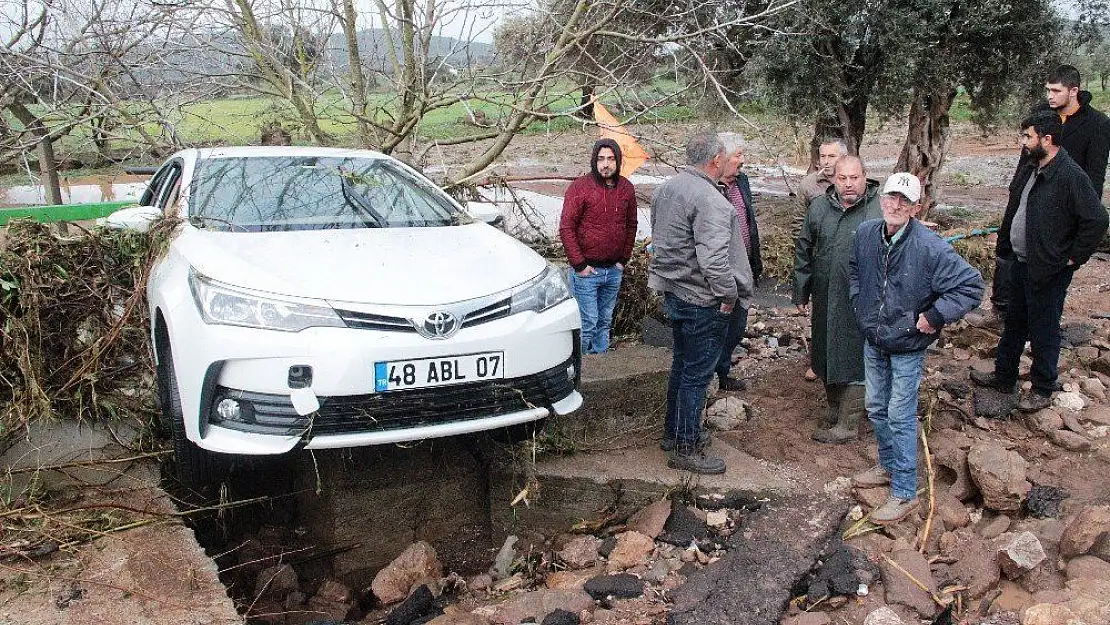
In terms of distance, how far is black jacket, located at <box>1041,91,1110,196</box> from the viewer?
5.68m

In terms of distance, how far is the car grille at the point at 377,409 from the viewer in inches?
134

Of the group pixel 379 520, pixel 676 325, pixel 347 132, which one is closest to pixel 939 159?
pixel 347 132

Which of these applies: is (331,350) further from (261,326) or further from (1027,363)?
(1027,363)

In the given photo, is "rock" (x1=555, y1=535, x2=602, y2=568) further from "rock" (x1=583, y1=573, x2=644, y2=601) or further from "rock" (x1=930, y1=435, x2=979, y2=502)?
"rock" (x1=930, y1=435, x2=979, y2=502)

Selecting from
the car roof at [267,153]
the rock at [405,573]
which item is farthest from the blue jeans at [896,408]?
the car roof at [267,153]

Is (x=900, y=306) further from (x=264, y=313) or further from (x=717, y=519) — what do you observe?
(x=264, y=313)

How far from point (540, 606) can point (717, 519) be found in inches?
41.4

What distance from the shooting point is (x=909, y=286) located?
4004mm

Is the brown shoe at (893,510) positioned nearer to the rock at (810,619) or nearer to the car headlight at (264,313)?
the rock at (810,619)

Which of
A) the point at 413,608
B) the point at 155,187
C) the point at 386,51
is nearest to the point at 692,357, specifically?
the point at 413,608

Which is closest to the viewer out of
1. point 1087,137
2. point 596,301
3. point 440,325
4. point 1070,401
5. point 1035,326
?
point 440,325

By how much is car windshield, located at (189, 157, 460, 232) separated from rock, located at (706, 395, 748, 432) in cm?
213

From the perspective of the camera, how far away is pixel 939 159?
38.7 feet

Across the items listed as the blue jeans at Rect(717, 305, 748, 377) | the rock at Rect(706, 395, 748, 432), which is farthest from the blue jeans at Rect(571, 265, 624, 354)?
the rock at Rect(706, 395, 748, 432)
